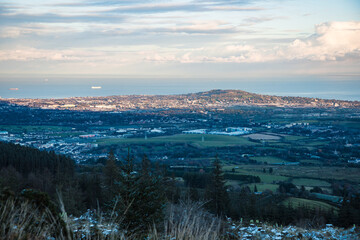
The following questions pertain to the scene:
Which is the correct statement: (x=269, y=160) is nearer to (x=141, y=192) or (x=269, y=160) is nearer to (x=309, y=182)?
(x=309, y=182)

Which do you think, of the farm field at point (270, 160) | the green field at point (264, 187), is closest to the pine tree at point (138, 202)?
the green field at point (264, 187)

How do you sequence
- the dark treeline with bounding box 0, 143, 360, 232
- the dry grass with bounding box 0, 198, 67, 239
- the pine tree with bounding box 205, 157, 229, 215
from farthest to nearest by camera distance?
the pine tree with bounding box 205, 157, 229, 215
the dark treeline with bounding box 0, 143, 360, 232
the dry grass with bounding box 0, 198, 67, 239

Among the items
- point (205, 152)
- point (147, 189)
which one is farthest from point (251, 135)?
point (147, 189)

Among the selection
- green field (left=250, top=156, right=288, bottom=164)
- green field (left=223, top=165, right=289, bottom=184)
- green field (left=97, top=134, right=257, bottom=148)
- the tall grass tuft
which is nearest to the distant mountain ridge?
green field (left=97, top=134, right=257, bottom=148)

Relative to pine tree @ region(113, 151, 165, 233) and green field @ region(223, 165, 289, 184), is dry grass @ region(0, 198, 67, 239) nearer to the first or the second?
pine tree @ region(113, 151, 165, 233)

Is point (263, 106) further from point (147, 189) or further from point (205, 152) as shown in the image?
point (147, 189)

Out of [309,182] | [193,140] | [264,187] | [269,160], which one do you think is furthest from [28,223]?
[193,140]
